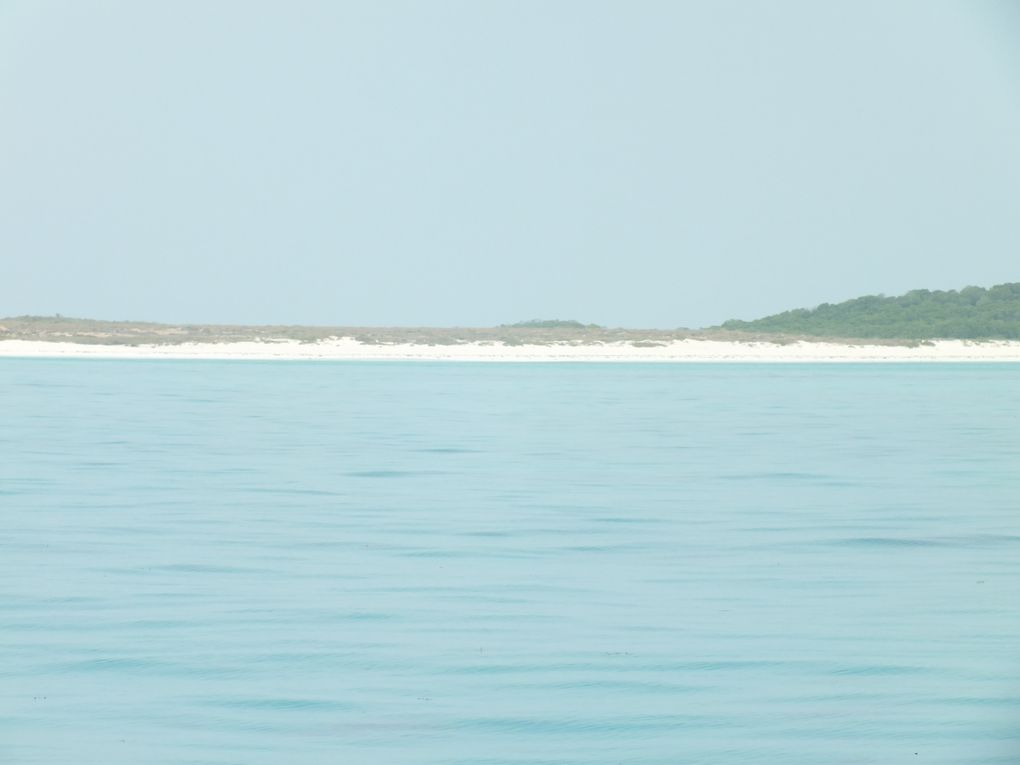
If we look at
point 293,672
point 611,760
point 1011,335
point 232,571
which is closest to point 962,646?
point 611,760

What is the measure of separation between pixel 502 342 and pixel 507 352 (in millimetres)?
1392

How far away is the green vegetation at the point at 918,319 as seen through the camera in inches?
2490

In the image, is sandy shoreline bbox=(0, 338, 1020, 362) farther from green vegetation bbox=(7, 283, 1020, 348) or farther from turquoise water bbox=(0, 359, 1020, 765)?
turquoise water bbox=(0, 359, 1020, 765)

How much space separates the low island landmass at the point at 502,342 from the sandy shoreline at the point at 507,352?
0.13ft

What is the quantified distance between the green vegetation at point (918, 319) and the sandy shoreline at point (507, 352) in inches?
163

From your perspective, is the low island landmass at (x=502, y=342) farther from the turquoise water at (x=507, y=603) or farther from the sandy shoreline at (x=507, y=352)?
the turquoise water at (x=507, y=603)

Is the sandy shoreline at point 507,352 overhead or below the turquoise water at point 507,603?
overhead

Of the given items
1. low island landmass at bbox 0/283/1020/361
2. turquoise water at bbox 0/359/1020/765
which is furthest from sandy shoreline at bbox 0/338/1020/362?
turquoise water at bbox 0/359/1020/765

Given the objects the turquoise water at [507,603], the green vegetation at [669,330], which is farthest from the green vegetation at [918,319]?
the turquoise water at [507,603]

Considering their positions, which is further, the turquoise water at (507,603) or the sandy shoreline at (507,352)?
the sandy shoreline at (507,352)

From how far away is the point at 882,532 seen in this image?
38.6 ft

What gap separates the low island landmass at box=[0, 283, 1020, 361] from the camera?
55594 millimetres

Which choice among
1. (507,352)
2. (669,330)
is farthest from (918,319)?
(507,352)

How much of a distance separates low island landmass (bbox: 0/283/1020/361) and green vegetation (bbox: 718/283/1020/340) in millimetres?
158
